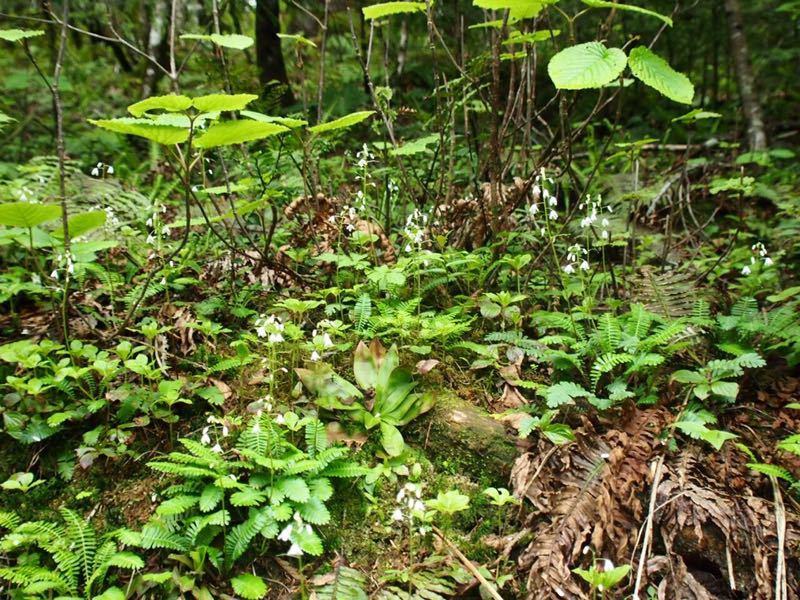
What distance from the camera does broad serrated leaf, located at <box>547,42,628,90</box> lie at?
2.04 metres

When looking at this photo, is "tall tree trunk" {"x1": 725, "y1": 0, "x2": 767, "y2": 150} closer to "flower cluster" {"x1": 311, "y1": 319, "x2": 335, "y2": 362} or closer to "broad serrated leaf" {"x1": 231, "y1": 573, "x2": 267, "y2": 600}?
"flower cluster" {"x1": 311, "y1": 319, "x2": 335, "y2": 362}

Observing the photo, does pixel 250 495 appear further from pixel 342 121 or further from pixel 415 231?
pixel 415 231

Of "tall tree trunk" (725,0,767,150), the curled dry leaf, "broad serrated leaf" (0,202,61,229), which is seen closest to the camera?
"broad serrated leaf" (0,202,61,229)

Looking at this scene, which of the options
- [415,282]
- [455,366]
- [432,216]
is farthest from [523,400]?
[432,216]

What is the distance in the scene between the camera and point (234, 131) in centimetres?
238

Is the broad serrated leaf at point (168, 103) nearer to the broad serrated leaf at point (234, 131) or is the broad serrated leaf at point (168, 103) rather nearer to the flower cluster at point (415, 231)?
the broad serrated leaf at point (234, 131)

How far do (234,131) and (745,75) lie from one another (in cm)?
584

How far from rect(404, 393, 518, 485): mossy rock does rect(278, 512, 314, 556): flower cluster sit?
840mm

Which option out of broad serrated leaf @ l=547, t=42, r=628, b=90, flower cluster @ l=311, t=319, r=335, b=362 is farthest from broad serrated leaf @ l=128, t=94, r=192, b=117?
broad serrated leaf @ l=547, t=42, r=628, b=90

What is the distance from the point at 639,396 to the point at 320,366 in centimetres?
178

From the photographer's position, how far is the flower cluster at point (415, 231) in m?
3.48

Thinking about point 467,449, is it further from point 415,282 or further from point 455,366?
point 415,282

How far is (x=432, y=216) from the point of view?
4109mm

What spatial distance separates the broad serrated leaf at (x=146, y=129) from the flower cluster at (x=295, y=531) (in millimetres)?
1687
